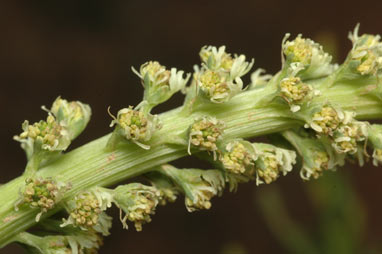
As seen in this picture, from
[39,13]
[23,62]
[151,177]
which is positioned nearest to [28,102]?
[23,62]

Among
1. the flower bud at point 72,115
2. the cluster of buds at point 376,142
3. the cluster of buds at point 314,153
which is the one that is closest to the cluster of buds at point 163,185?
the flower bud at point 72,115

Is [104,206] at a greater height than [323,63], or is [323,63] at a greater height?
[323,63]

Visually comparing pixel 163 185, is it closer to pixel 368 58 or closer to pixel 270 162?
pixel 270 162

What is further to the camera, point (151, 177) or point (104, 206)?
point (151, 177)

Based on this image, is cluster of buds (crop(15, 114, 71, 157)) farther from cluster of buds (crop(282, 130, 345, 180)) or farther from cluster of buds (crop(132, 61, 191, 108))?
cluster of buds (crop(282, 130, 345, 180))

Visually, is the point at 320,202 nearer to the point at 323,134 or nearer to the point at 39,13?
the point at 323,134

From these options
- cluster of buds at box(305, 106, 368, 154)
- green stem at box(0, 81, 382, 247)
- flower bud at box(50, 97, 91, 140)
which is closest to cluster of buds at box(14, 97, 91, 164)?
flower bud at box(50, 97, 91, 140)
